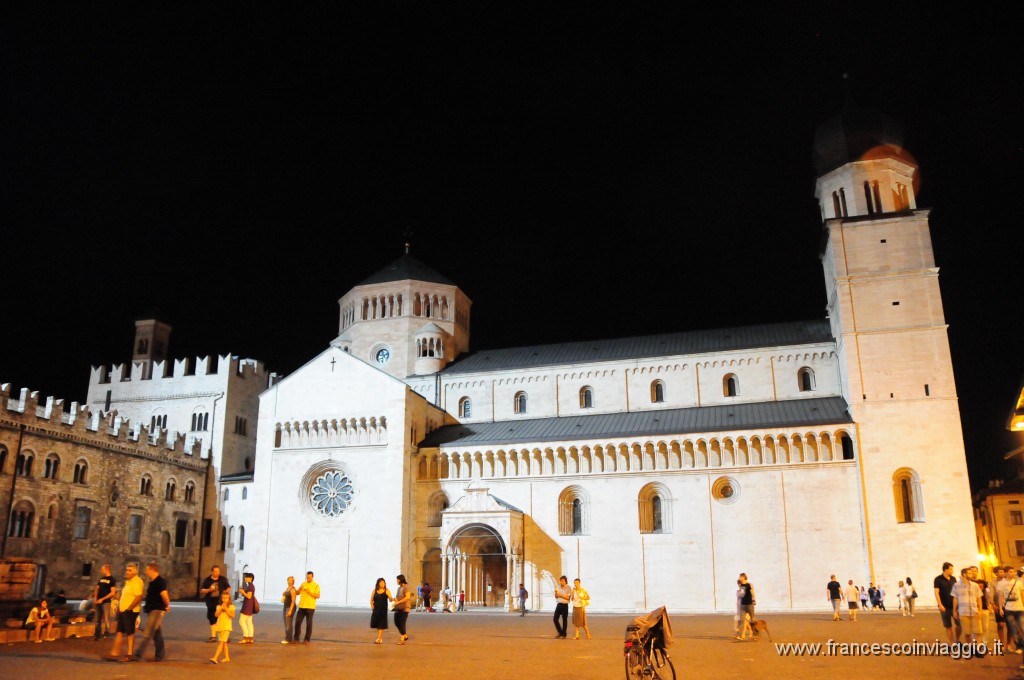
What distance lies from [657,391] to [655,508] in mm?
7612

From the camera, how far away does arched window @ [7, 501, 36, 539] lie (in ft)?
118

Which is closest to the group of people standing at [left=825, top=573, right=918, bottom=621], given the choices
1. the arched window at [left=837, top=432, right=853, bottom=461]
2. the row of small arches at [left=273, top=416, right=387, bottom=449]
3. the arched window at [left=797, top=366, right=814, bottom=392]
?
the arched window at [left=837, top=432, right=853, bottom=461]

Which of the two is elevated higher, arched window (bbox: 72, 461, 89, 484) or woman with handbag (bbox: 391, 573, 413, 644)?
arched window (bbox: 72, 461, 89, 484)

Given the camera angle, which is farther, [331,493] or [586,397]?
[586,397]

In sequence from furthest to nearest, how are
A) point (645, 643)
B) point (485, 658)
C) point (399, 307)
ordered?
point (399, 307) < point (485, 658) < point (645, 643)

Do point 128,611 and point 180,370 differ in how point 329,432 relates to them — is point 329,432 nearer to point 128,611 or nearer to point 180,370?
point 180,370

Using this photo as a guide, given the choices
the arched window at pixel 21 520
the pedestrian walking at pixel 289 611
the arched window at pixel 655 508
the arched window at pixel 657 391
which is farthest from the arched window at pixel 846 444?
the arched window at pixel 21 520

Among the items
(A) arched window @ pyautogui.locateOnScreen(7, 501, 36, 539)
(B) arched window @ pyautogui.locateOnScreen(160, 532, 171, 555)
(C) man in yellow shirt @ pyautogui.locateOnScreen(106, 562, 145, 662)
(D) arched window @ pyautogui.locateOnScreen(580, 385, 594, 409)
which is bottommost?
(C) man in yellow shirt @ pyautogui.locateOnScreen(106, 562, 145, 662)

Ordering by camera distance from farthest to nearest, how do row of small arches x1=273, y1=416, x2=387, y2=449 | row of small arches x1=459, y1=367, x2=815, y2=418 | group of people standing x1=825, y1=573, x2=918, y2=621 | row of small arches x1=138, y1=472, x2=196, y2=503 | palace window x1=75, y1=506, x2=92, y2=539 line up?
1. row of small arches x1=138, y1=472, x2=196, y2=503
2. row of small arches x1=273, y1=416, x2=387, y2=449
3. row of small arches x1=459, y1=367, x2=815, y2=418
4. palace window x1=75, y1=506, x2=92, y2=539
5. group of people standing x1=825, y1=573, x2=918, y2=621

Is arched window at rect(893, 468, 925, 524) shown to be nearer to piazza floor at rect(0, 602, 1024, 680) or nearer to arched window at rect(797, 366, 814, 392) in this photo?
arched window at rect(797, 366, 814, 392)

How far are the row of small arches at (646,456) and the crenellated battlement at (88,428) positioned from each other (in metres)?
17.0

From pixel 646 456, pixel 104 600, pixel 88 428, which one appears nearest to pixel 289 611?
Result: pixel 104 600

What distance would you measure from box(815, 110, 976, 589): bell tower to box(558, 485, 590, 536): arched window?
12.5 metres

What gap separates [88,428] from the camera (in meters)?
41.3
